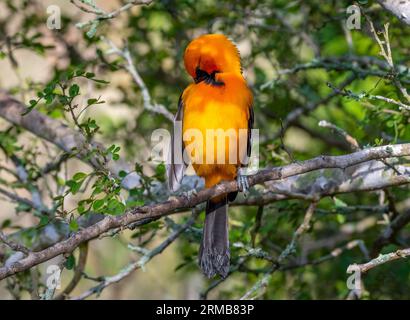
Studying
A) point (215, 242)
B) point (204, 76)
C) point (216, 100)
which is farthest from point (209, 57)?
point (215, 242)

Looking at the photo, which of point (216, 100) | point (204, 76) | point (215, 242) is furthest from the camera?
point (204, 76)

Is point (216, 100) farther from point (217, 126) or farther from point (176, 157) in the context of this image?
point (176, 157)

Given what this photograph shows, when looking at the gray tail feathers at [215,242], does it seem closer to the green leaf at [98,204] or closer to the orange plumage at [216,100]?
the orange plumage at [216,100]

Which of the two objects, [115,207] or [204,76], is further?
[204,76]

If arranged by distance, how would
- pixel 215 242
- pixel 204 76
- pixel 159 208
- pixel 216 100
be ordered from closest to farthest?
pixel 159 208
pixel 215 242
pixel 216 100
pixel 204 76

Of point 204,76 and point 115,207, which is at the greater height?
point 204,76

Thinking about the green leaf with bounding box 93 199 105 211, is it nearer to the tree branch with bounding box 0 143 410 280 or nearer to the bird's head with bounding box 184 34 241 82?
the tree branch with bounding box 0 143 410 280

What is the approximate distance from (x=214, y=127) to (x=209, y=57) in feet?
1.59

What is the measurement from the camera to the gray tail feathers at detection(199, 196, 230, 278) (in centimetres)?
445

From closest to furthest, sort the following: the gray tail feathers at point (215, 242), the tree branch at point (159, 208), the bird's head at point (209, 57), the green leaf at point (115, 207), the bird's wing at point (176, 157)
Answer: the tree branch at point (159, 208) → the green leaf at point (115, 207) → the gray tail feathers at point (215, 242) → the bird's wing at point (176, 157) → the bird's head at point (209, 57)

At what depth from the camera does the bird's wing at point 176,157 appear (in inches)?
182

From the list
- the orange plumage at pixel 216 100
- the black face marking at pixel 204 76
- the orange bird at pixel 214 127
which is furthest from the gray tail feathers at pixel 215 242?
the black face marking at pixel 204 76

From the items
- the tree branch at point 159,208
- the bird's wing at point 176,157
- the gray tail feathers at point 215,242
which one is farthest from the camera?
the bird's wing at point 176,157

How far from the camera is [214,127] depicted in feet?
15.2
